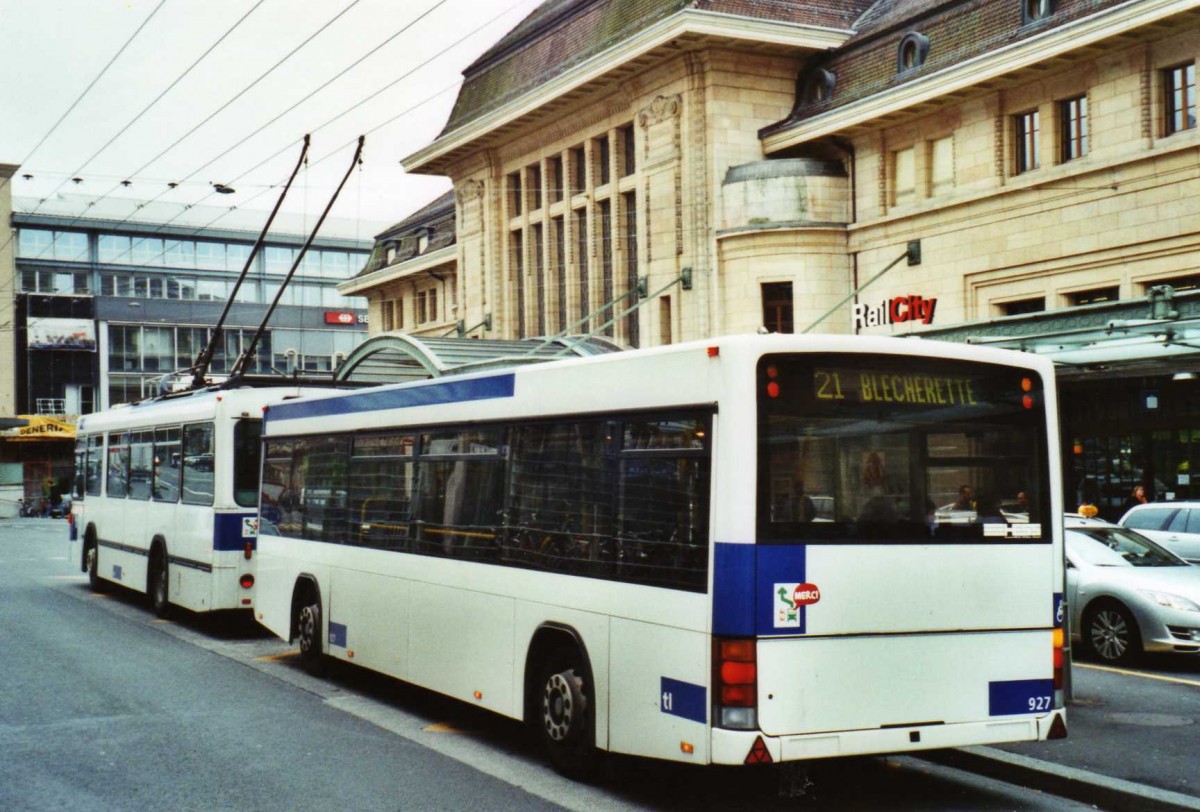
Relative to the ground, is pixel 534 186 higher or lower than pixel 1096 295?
higher

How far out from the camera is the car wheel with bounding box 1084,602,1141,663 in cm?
1358

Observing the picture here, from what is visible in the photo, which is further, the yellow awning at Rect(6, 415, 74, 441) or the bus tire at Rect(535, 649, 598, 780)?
the yellow awning at Rect(6, 415, 74, 441)

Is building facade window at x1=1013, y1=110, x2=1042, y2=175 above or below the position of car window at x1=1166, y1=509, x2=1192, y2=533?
above

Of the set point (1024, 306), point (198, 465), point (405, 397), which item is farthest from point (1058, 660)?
point (1024, 306)

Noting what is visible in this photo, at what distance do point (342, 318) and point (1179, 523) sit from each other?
78065 mm

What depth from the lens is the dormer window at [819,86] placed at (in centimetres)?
3312

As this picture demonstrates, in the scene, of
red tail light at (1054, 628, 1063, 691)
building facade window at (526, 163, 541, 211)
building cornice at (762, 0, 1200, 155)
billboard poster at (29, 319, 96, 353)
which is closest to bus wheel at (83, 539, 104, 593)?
red tail light at (1054, 628, 1063, 691)

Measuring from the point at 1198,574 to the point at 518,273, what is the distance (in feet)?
103

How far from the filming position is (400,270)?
56.2 m

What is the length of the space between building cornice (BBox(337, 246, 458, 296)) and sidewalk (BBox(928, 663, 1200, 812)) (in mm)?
41222

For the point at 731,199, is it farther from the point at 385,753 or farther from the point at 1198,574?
the point at 385,753

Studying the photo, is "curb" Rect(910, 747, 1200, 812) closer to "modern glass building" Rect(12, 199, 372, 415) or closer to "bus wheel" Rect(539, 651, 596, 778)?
"bus wheel" Rect(539, 651, 596, 778)

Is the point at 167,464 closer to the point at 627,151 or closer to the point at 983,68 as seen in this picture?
the point at 983,68

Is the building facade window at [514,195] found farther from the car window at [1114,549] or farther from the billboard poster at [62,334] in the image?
→ the billboard poster at [62,334]
